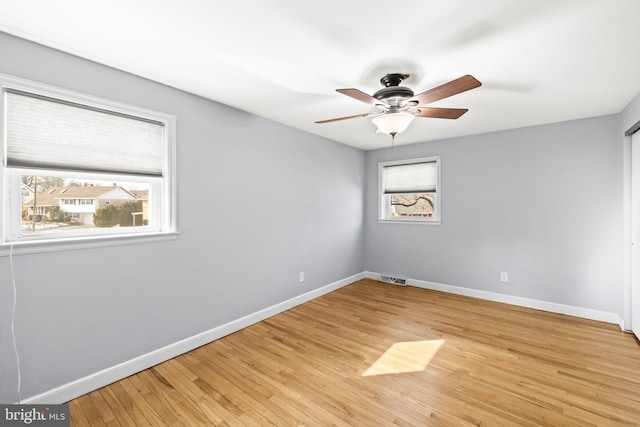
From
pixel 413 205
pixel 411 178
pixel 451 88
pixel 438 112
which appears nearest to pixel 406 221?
pixel 413 205

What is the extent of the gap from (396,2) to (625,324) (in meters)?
4.02

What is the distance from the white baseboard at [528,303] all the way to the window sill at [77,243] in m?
3.82

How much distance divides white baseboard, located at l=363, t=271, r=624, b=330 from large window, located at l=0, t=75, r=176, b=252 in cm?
384

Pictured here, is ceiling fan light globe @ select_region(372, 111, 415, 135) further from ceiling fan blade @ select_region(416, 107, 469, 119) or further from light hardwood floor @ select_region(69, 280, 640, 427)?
light hardwood floor @ select_region(69, 280, 640, 427)

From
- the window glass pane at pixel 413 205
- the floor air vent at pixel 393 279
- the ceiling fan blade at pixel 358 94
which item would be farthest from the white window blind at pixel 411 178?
the ceiling fan blade at pixel 358 94

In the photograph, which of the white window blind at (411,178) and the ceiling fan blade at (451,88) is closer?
the ceiling fan blade at (451,88)

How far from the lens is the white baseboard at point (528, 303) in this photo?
3289 millimetres

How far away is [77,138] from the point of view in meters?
2.01

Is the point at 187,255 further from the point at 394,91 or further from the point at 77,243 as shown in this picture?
the point at 394,91

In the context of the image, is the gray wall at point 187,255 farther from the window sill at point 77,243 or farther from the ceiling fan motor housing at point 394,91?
the ceiling fan motor housing at point 394,91

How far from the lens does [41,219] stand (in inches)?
75.5

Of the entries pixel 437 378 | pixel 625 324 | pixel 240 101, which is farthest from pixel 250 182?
pixel 625 324

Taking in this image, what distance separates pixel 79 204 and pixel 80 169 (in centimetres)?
27

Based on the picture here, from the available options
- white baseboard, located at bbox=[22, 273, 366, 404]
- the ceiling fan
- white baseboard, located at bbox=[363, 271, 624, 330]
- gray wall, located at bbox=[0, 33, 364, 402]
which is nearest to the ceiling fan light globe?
the ceiling fan
